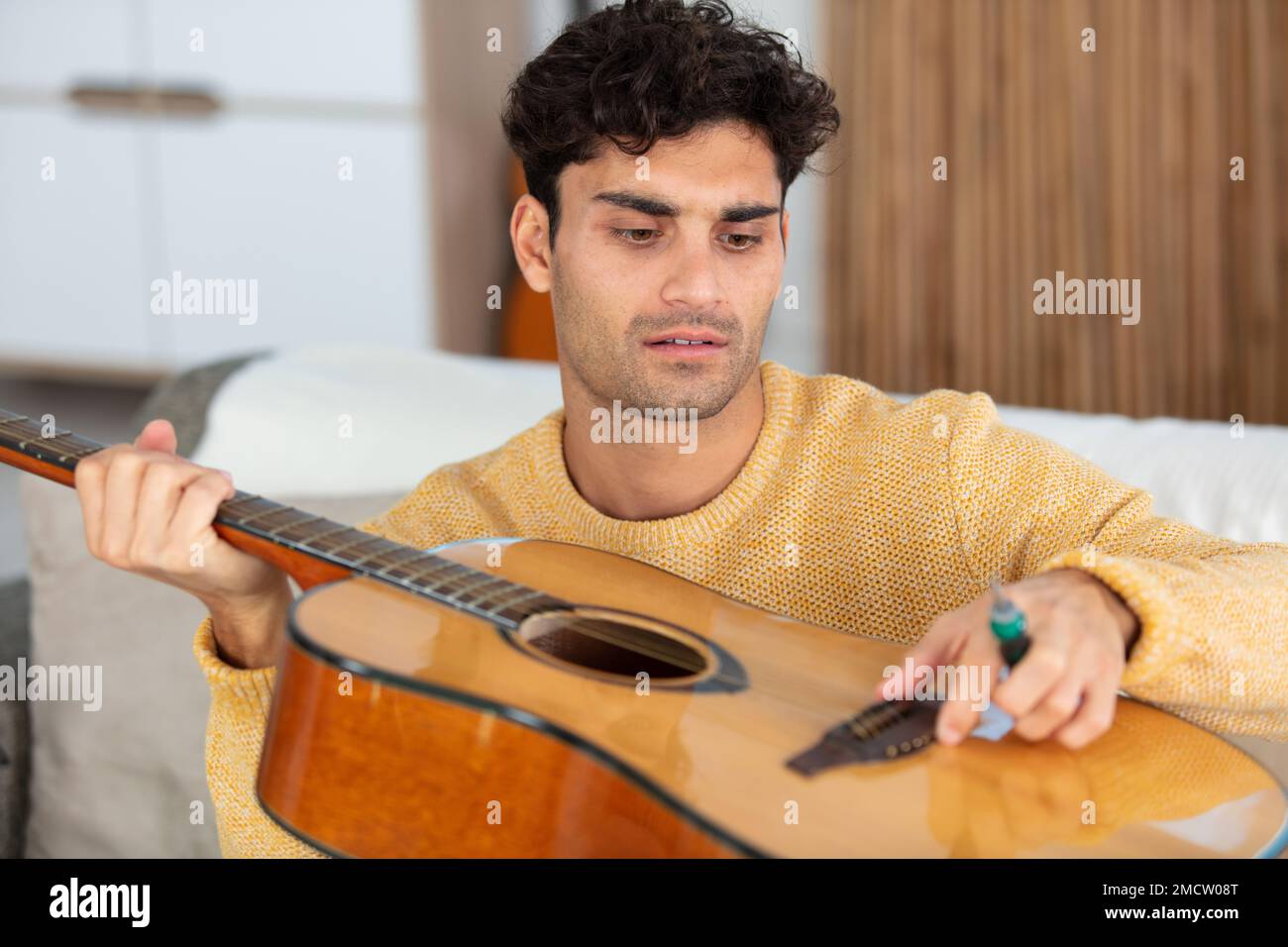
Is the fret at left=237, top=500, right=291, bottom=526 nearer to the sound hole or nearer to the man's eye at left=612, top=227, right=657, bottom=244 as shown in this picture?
the sound hole

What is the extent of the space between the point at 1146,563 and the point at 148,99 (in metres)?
3.93

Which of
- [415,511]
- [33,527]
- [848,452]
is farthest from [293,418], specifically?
[848,452]

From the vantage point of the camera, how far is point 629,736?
946mm

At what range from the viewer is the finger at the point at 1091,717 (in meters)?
0.96

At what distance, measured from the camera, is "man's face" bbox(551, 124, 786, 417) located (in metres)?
1.36

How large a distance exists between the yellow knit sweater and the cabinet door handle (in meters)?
3.13

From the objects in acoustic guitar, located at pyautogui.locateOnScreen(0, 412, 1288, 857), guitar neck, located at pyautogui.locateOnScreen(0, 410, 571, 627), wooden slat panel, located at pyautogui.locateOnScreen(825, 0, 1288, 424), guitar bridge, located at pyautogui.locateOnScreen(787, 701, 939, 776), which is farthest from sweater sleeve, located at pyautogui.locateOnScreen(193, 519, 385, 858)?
wooden slat panel, located at pyautogui.locateOnScreen(825, 0, 1288, 424)

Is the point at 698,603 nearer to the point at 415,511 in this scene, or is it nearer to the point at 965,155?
the point at 415,511

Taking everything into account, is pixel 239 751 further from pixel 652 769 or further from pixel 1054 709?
pixel 1054 709

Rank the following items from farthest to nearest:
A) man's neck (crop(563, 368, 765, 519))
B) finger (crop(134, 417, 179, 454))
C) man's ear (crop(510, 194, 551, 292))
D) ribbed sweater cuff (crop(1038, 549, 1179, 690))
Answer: man's ear (crop(510, 194, 551, 292)) < man's neck (crop(563, 368, 765, 519)) < finger (crop(134, 417, 179, 454)) < ribbed sweater cuff (crop(1038, 549, 1179, 690))

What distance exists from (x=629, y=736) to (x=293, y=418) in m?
1.19

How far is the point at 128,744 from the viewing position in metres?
1.75

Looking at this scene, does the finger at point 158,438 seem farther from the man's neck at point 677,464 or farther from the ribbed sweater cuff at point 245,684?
the man's neck at point 677,464
